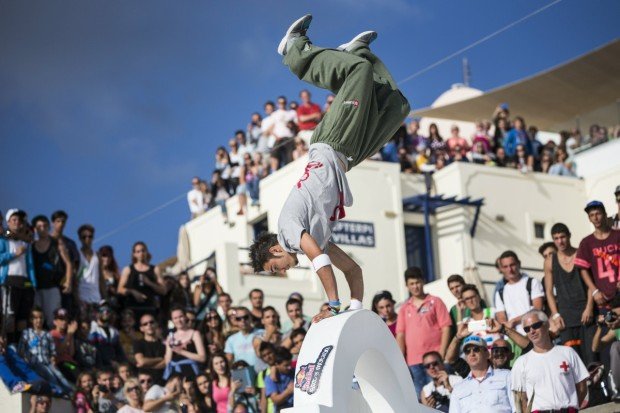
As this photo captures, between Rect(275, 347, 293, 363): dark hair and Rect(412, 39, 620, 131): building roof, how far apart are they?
15488 millimetres

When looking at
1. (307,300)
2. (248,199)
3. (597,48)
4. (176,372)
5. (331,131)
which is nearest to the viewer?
(331,131)

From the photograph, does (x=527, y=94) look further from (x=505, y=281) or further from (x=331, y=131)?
(x=331, y=131)

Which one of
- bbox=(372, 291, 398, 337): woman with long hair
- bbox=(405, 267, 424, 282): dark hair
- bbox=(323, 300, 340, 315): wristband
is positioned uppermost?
bbox=(405, 267, 424, 282): dark hair

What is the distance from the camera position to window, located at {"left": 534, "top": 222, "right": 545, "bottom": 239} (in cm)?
2384

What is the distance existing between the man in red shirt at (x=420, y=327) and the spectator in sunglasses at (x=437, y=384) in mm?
697

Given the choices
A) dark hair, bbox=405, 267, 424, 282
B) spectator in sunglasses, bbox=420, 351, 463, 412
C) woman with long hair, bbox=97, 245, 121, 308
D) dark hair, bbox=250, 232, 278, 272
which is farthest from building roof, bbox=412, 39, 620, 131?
dark hair, bbox=250, 232, 278, 272

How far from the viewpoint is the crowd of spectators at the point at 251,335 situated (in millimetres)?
9695

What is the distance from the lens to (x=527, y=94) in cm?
2694

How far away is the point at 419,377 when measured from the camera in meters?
11.2

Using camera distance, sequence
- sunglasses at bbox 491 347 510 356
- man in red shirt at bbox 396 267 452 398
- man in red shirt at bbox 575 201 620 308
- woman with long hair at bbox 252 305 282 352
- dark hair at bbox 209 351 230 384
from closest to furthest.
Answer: sunglasses at bbox 491 347 510 356
man in red shirt at bbox 575 201 620 308
man in red shirt at bbox 396 267 452 398
dark hair at bbox 209 351 230 384
woman with long hair at bbox 252 305 282 352

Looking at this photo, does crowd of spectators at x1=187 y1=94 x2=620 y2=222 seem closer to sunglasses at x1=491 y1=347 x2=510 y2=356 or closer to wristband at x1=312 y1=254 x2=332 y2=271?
sunglasses at x1=491 y1=347 x2=510 y2=356

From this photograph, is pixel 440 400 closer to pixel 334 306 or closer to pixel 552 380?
pixel 552 380

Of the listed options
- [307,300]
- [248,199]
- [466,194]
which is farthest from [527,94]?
[307,300]

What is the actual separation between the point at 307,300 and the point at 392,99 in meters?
11.9
